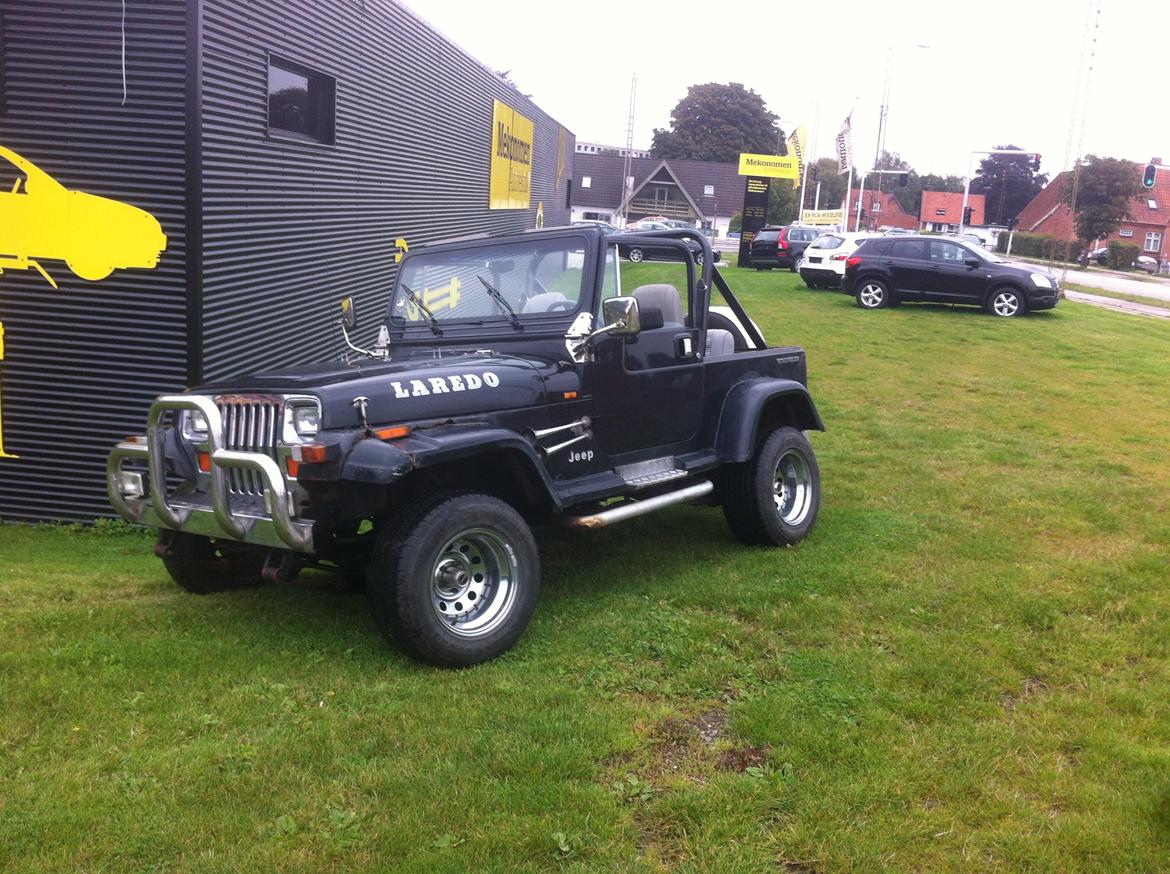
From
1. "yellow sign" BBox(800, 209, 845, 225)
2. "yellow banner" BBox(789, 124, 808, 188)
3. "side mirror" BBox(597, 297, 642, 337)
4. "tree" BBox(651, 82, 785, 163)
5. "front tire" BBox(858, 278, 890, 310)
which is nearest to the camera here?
"side mirror" BBox(597, 297, 642, 337)

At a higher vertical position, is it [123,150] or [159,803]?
[123,150]

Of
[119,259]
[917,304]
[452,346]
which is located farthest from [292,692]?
[917,304]

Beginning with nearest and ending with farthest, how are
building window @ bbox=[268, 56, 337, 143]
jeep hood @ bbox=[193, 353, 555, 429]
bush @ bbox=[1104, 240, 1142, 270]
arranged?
jeep hood @ bbox=[193, 353, 555, 429] → building window @ bbox=[268, 56, 337, 143] → bush @ bbox=[1104, 240, 1142, 270]

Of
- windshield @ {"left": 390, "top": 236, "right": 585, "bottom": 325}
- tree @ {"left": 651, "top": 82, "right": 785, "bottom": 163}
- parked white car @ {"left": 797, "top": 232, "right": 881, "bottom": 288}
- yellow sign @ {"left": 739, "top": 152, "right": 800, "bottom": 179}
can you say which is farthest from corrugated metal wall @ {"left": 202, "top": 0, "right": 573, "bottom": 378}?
tree @ {"left": 651, "top": 82, "right": 785, "bottom": 163}

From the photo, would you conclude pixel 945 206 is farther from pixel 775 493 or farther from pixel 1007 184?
pixel 775 493

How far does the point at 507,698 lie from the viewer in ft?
13.5

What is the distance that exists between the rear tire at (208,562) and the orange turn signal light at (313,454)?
935mm

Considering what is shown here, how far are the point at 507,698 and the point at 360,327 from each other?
296 inches

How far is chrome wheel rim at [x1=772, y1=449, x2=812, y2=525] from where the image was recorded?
6.59 m

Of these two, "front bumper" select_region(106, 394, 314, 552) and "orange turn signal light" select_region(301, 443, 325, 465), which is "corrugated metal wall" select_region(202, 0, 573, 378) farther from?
"orange turn signal light" select_region(301, 443, 325, 465)

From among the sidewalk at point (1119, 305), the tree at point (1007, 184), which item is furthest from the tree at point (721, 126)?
the sidewalk at point (1119, 305)

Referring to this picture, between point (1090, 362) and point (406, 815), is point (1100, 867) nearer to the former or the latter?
point (406, 815)

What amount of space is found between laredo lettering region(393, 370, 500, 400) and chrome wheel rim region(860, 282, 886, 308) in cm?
1693

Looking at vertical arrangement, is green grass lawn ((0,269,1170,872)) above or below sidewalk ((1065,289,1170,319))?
below
